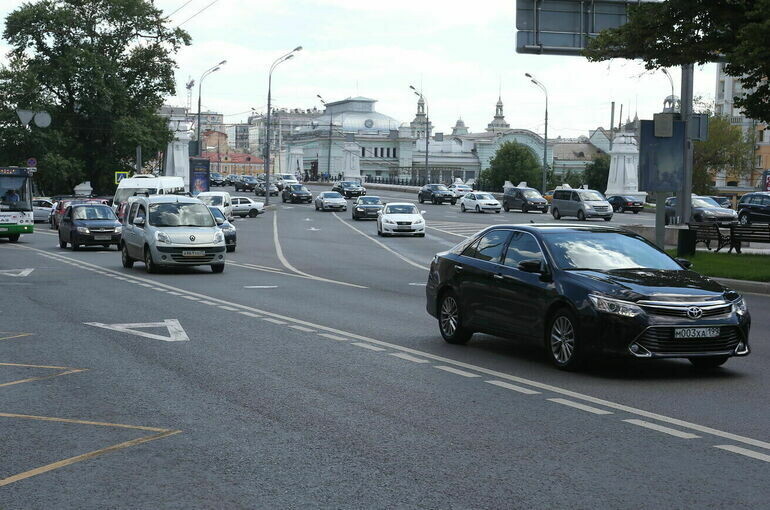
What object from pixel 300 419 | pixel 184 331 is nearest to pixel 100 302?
pixel 184 331

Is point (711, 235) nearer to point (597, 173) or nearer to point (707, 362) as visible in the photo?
point (707, 362)

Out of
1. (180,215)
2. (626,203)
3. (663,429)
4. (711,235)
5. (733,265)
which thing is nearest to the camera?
(663,429)

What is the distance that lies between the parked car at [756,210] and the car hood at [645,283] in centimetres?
4261

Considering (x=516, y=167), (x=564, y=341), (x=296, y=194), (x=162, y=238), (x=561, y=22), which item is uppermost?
(x=561, y=22)

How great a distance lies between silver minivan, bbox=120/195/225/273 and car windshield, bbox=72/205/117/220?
11.4 metres

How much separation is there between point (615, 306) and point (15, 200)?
35909mm

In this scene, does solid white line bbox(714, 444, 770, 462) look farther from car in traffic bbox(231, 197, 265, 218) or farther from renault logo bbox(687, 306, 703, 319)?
car in traffic bbox(231, 197, 265, 218)

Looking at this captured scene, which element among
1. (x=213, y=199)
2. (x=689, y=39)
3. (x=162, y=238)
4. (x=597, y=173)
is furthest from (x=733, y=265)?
(x=597, y=173)

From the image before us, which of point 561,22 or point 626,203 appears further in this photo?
point 626,203

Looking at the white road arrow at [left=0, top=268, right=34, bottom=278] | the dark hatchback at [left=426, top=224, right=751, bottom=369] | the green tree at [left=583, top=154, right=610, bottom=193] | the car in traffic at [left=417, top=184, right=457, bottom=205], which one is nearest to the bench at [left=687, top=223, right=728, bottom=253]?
the white road arrow at [left=0, top=268, right=34, bottom=278]

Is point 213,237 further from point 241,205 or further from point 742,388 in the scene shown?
point 241,205

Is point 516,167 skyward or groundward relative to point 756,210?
→ skyward

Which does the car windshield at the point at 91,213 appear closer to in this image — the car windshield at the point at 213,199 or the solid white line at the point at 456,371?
the car windshield at the point at 213,199

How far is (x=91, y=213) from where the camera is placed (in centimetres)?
3850
